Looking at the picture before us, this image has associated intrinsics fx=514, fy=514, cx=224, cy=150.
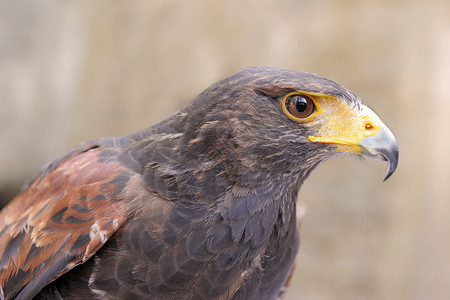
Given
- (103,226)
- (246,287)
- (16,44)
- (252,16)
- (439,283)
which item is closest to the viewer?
(103,226)

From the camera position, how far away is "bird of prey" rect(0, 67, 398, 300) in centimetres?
240

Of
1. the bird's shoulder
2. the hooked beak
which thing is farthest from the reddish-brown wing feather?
the hooked beak

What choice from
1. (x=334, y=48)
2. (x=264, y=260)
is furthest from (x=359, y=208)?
(x=264, y=260)

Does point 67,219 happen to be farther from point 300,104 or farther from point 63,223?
point 300,104

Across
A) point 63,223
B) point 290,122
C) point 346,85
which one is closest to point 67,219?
point 63,223

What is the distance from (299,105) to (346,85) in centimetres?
348

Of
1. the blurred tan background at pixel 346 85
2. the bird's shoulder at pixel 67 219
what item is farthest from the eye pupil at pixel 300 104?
the blurred tan background at pixel 346 85

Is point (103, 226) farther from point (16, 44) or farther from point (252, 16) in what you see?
point (16, 44)

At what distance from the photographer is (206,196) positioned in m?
2.46

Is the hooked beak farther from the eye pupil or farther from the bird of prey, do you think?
the eye pupil

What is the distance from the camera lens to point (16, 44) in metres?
8.12

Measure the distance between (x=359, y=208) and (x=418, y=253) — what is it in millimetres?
782

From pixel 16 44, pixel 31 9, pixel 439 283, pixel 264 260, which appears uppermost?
pixel 31 9

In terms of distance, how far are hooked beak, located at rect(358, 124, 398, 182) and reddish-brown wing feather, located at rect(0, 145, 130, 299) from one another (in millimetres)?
1172
